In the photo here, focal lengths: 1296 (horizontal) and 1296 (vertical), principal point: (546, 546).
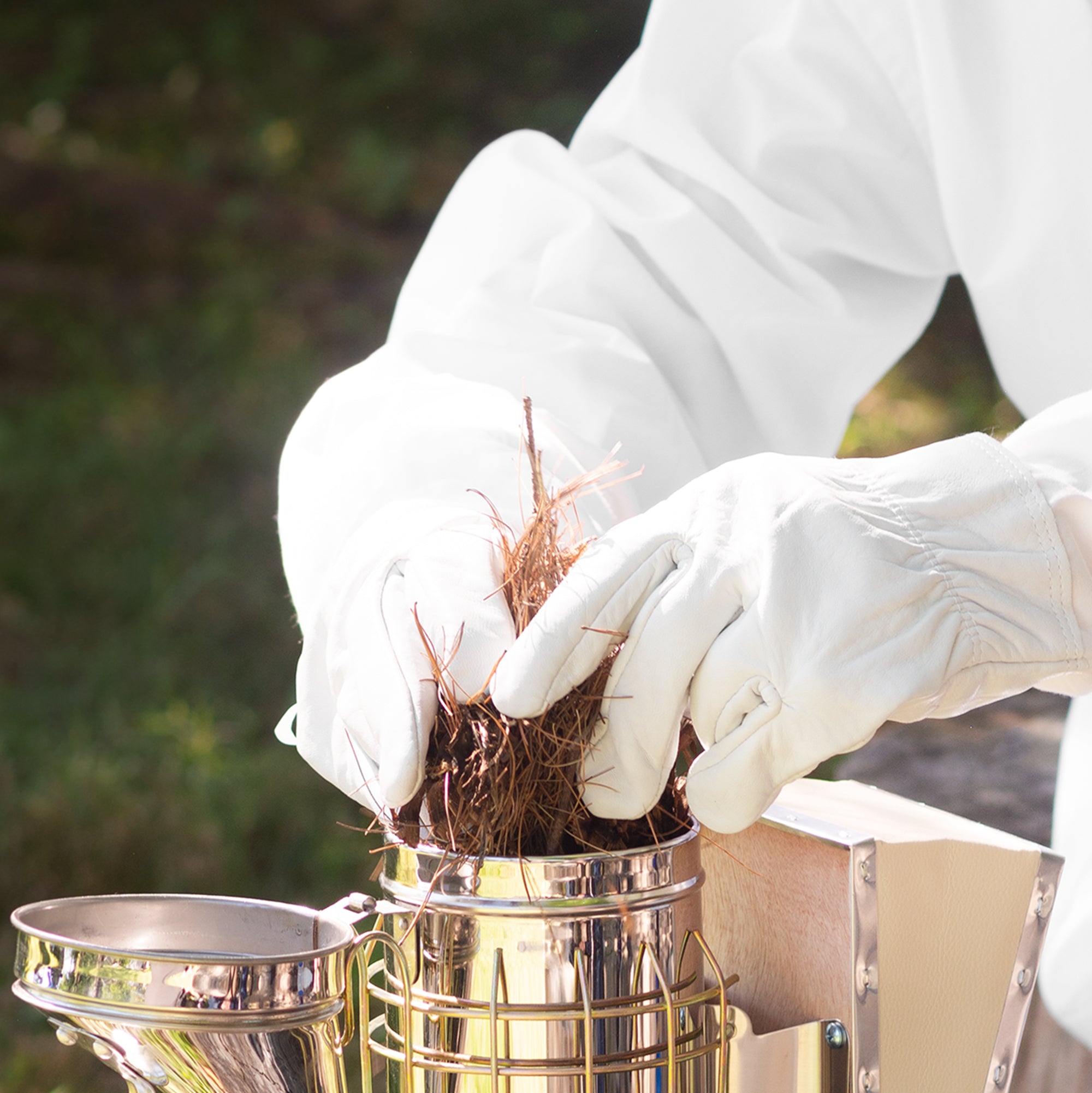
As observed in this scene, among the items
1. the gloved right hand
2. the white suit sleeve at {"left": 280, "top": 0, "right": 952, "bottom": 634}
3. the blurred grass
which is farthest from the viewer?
the blurred grass

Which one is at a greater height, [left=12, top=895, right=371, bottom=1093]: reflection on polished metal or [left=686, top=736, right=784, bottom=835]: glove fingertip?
[left=686, top=736, right=784, bottom=835]: glove fingertip

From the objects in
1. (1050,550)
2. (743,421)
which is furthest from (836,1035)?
(743,421)

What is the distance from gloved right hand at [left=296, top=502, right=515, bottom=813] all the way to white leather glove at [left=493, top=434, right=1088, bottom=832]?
6cm

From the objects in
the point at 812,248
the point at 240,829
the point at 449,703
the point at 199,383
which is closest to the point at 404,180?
the point at 199,383

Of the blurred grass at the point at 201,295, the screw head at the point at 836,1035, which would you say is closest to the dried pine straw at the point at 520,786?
the screw head at the point at 836,1035

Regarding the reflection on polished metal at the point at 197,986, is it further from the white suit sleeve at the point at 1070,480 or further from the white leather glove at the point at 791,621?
the white suit sleeve at the point at 1070,480

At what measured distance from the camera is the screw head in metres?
0.65

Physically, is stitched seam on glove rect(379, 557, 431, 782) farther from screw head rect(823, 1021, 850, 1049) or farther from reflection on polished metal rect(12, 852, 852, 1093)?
screw head rect(823, 1021, 850, 1049)

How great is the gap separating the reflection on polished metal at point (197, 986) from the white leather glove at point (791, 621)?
151 mm

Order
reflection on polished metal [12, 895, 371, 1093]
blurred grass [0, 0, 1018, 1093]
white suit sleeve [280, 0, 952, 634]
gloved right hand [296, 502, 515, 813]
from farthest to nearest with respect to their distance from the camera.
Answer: blurred grass [0, 0, 1018, 1093] → white suit sleeve [280, 0, 952, 634] → gloved right hand [296, 502, 515, 813] → reflection on polished metal [12, 895, 371, 1093]

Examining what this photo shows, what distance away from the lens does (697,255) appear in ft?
3.69

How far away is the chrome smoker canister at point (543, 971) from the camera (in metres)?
0.58

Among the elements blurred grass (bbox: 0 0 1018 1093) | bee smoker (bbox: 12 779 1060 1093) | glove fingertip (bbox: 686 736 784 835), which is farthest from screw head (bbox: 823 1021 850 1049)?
blurred grass (bbox: 0 0 1018 1093)

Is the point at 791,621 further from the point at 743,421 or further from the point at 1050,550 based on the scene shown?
the point at 743,421
